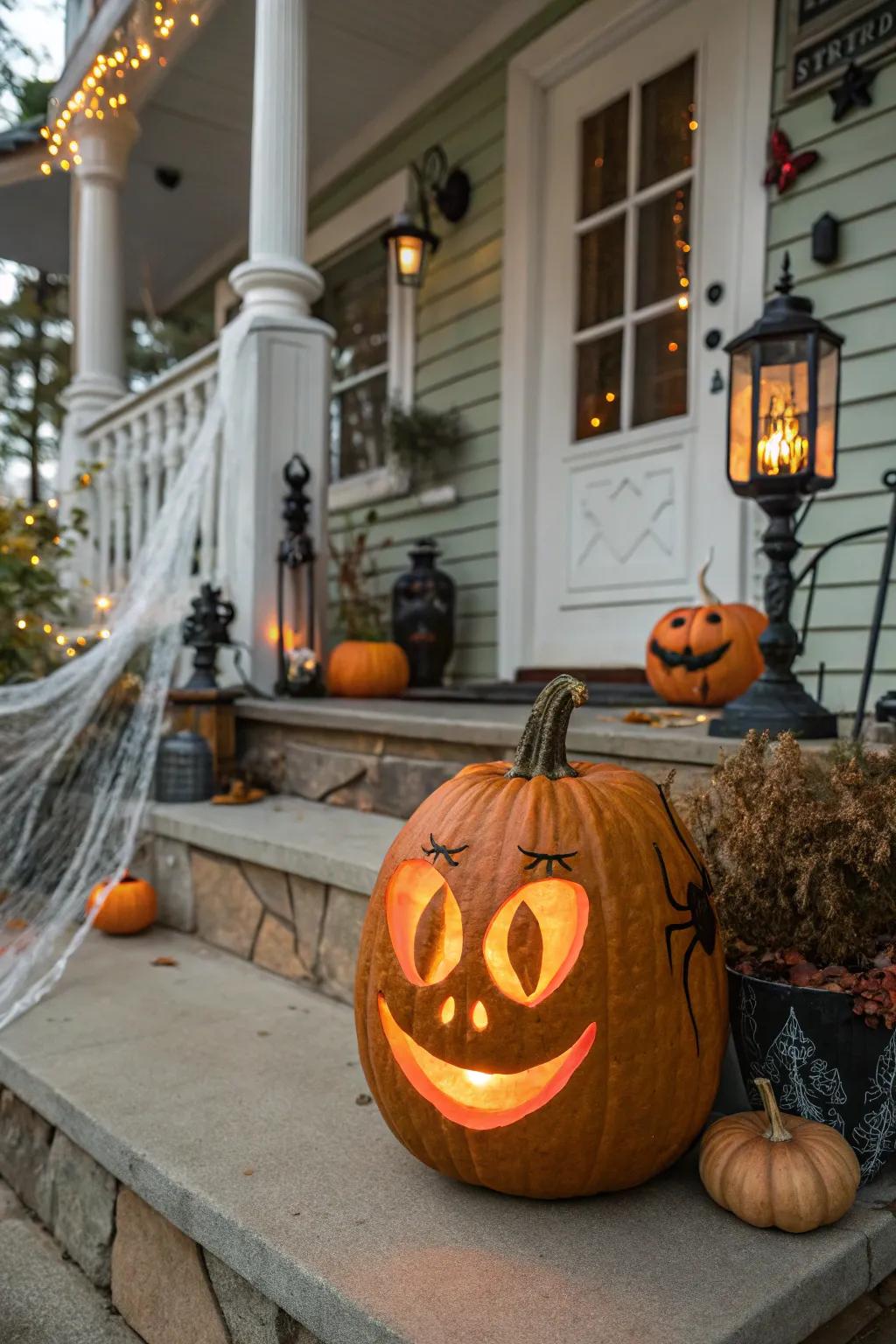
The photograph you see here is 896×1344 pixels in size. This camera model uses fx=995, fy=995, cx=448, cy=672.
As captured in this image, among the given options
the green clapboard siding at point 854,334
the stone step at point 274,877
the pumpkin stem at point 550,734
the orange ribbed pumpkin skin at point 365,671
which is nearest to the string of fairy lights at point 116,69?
the green clapboard siding at point 854,334

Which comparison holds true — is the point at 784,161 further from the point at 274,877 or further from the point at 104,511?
the point at 104,511

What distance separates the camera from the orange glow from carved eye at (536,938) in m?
1.11

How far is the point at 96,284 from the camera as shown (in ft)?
16.3

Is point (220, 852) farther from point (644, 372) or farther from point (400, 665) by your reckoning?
point (644, 372)

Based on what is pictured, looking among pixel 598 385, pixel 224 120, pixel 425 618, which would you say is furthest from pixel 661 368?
pixel 224 120

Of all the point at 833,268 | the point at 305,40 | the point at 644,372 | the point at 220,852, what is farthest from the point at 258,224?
the point at 220,852

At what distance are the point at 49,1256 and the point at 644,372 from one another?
327cm

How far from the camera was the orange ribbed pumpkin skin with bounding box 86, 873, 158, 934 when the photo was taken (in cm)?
238

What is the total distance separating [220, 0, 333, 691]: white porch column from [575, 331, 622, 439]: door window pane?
3.45ft

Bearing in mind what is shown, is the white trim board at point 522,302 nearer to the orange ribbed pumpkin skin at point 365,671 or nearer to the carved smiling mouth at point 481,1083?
the orange ribbed pumpkin skin at point 365,671

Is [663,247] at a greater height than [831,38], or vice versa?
[831,38]

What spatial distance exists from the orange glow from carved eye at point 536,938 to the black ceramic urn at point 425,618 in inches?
121

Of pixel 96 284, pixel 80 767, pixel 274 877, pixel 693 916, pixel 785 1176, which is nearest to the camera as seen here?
pixel 785 1176

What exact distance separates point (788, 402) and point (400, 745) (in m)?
1.21
